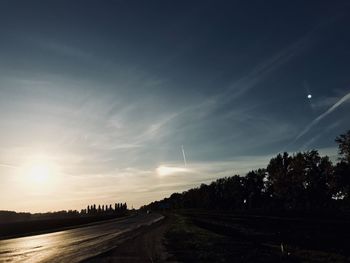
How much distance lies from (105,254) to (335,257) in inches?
498

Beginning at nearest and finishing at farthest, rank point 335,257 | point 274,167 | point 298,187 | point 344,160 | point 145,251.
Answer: point 335,257 → point 145,251 → point 344,160 → point 298,187 → point 274,167

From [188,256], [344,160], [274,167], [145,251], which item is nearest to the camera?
[188,256]

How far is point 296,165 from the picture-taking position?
388ft

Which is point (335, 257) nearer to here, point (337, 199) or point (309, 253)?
point (309, 253)

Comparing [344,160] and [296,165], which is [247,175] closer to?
[296,165]

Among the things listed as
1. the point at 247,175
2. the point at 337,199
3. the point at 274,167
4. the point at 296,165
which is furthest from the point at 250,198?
the point at 337,199

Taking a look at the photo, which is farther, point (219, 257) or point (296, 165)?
point (296, 165)

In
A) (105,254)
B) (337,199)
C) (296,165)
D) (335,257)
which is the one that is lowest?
(335,257)

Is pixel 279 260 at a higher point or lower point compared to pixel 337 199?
lower

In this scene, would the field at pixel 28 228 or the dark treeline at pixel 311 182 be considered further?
the dark treeline at pixel 311 182

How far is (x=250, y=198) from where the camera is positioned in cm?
17062

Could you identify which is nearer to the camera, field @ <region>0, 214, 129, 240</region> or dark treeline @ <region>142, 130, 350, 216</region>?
field @ <region>0, 214, 129, 240</region>

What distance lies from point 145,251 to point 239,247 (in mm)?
6022

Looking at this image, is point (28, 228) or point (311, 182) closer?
point (28, 228)
